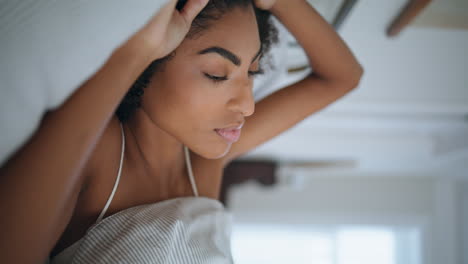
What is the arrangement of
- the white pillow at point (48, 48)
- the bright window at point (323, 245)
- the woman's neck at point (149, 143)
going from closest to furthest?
the white pillow at point (48, 48)
the woman's neck at point (149, 143)
the bright window at point (323, 245)

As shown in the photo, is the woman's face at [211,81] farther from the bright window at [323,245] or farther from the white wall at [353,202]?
the bright window at [323,245]

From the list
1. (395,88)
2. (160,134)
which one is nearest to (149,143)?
(160,134)

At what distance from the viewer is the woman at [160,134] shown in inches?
17.0

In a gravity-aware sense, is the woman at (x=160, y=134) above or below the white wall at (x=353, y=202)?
above

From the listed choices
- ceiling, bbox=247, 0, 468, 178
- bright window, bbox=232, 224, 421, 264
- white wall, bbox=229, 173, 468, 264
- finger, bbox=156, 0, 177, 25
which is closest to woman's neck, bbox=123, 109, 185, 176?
ceiling, bbox=247, 0, 468, 178

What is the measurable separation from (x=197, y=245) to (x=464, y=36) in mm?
820

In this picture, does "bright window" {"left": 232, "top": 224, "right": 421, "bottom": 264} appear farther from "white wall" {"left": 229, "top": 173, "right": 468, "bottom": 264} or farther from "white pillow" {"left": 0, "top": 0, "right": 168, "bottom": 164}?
"white pillow" {"left": 0, "top": 0, "right": 168, "bottom": 164}

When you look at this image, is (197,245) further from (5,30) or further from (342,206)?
(342,206)

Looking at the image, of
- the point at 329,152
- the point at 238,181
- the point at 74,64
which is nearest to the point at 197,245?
the point at 74,64

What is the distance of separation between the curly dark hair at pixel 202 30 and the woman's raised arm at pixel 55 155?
18 cm

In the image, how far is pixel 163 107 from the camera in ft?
2.25

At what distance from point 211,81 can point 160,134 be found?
24cm

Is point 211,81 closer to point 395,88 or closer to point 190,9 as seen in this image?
point 190,9

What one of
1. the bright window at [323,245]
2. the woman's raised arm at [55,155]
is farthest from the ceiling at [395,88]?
the bright window at [323,245]
